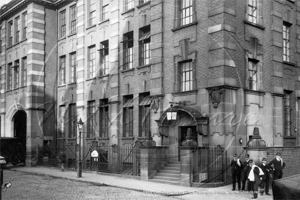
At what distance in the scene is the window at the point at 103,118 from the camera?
26.8m

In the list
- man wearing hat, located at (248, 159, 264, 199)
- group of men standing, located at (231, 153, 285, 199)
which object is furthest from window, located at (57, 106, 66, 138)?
man wearing hat, located at (248, 159, 264, 199)

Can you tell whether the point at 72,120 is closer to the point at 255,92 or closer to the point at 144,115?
the point at 144,115

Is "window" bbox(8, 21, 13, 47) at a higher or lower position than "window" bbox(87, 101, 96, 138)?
higher

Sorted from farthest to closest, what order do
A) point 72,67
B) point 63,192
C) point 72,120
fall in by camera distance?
point 72,67 → point 72,120 → point 63,192

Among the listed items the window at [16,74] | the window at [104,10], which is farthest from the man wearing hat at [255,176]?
the window at [16,74]

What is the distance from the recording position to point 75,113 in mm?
30328

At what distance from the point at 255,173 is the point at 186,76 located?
25.0 ft

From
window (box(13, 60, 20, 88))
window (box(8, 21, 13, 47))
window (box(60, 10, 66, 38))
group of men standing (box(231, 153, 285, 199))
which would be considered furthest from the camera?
window (box(8, 21, 13, 47))

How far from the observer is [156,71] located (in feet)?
74.0

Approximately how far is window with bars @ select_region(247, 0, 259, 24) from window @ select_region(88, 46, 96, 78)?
39.7 ft

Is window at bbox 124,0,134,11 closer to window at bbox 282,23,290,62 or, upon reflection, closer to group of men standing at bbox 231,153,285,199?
window at bbox 282,23,290,62

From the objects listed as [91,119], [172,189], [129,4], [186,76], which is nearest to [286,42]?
[186,76]

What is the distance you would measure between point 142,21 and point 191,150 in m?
9.96

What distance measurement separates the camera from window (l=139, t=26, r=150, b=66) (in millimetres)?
24047
